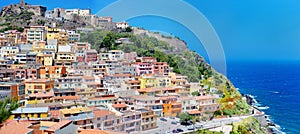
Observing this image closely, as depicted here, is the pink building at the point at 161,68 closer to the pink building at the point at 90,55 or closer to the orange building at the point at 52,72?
the pink building at the point at 90,55

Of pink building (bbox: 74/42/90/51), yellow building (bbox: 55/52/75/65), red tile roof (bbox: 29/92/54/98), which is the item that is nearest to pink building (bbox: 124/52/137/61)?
pink building (bbox: 74/42/90/51)

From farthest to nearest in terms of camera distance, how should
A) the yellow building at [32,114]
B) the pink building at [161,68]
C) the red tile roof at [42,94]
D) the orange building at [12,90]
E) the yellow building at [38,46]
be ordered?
the yellow building at [38,46]
the pink building at [161,68]
the red tile roof at [42,94]
the orange building at [12,90]
the yellow building at [32,114]

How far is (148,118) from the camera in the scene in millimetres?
6973

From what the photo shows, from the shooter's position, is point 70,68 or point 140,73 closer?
point 70,68

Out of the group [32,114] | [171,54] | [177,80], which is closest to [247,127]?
[177,80]

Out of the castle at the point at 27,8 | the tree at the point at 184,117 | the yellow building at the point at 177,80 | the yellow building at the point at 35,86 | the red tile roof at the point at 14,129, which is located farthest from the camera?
the castle at the point at 27,8

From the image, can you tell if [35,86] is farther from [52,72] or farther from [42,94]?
[52,72]

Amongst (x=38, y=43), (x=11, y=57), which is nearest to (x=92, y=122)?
(x=11, y=57)

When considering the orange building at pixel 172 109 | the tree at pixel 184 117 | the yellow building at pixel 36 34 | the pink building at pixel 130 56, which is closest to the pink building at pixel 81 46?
the pink building at pixel 130 56

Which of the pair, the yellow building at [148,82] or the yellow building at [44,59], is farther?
the yellow building at [44,59]

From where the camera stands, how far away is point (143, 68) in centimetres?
1051

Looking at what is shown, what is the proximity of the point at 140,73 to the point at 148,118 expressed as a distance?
11.6 ft

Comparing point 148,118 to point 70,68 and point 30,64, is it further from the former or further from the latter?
point 30,64

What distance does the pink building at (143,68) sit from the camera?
10391 millimetres
